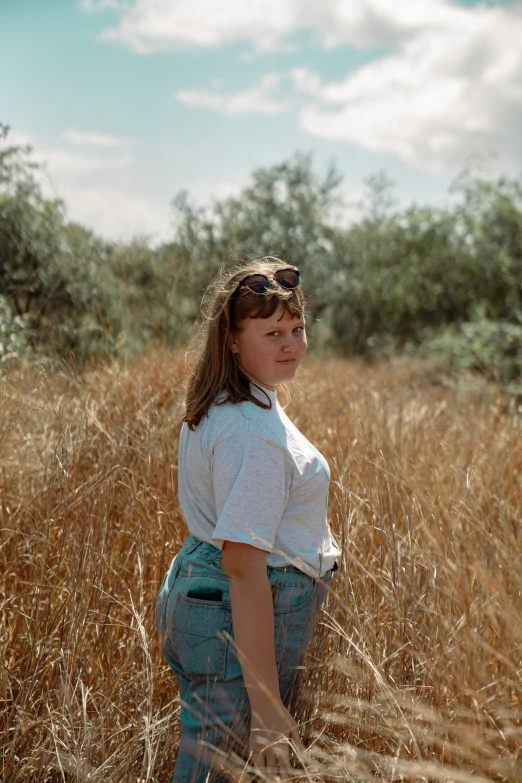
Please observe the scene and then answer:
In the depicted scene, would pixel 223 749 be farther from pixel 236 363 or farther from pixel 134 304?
pixel 134 304

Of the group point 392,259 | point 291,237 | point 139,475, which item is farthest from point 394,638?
point 392,259

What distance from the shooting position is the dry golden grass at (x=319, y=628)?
4.78 ft

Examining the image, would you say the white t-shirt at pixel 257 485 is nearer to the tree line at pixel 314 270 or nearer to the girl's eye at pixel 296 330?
the girl's eye at pixel 296 330

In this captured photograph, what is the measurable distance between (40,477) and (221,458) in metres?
1.38

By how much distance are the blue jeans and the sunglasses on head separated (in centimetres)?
61

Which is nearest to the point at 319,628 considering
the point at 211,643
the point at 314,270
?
the point at 211,643

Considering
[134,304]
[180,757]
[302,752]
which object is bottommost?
[180,757]

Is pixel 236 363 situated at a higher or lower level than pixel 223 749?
higher

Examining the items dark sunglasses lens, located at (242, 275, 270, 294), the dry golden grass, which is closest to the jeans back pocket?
the dry golden grass

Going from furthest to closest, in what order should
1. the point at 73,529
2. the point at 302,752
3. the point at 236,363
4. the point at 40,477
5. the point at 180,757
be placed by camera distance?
the point at 40,477 → the point at 73,529 → the point at 236,363 → the point at 180,757 → the point at 302,752

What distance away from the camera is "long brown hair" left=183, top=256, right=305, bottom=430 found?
68.4 inches

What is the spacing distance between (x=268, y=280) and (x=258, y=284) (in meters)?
0.03

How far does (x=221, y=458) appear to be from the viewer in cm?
159

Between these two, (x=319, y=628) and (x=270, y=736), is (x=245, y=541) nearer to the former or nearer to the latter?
(x=270, y=736)
